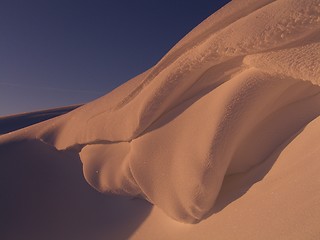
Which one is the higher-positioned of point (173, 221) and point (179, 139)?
point (179, 139)

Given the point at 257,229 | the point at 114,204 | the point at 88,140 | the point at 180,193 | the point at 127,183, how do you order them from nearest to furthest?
the point at 257,229 < the point at 180,193 < the point at 127,183 < the point at 114,204 < the point at 88,140

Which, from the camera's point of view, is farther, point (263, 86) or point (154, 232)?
point (154, 232)

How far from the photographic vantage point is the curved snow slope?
6.09 feet

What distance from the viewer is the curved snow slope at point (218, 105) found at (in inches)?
73.1

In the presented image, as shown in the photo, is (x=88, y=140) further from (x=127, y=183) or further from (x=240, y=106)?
(x=240, y=106)

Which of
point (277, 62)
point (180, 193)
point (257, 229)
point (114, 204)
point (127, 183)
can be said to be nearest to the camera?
point (257, 229)

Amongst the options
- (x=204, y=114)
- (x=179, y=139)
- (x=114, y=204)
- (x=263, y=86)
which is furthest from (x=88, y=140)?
(x=263, y=86)

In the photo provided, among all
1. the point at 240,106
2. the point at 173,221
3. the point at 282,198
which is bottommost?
the point at 173,221

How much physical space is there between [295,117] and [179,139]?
80cm

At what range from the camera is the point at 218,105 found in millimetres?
1963

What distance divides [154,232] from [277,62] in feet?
4.79

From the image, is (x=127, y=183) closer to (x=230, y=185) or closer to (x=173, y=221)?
(x=173, y=221)

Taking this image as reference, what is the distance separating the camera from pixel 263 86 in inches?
Result: 72.7

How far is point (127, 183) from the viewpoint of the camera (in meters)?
2.57
